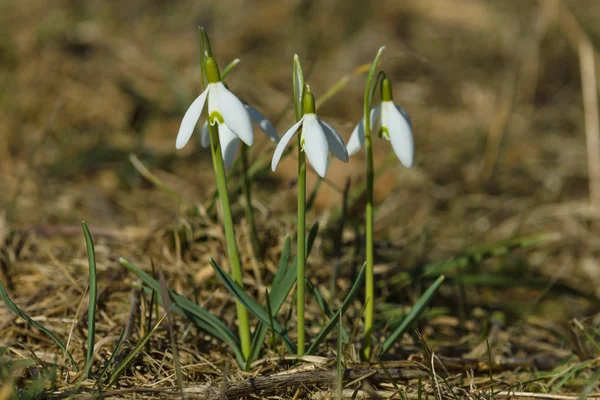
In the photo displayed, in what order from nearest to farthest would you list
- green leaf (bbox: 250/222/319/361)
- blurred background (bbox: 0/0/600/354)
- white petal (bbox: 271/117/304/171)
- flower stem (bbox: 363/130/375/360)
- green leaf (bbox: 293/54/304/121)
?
white petal (bbox: 271/117/304/171) → green leaf (bbox: 293/54/304/121) → flower stem (bbox: 363/130/375/360) → green leaf (bbox: 250/222/319/361) → blurred background (bbox: 0/0/600/354)

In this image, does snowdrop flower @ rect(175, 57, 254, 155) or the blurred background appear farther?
the blurred background

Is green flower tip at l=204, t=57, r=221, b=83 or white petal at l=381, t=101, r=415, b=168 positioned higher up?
green flower tip at l=204, t=57, r=221, b=83

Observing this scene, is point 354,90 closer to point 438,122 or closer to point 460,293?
point 438,122

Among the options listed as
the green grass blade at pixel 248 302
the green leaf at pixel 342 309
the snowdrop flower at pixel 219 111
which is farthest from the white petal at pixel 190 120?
the green leaf at pixel 342 309

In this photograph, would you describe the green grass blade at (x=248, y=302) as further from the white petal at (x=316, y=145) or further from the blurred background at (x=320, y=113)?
the blurred background at (x=320, y=113)

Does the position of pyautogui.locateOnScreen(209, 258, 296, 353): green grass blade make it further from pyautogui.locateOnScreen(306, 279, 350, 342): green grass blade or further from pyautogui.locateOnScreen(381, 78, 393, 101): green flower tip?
pyautogui.locateOnScreen(381, 78, 393, 101): green flower tip

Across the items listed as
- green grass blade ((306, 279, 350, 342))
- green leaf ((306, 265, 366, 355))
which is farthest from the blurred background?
green leaf ((306, 265, 366, 355))

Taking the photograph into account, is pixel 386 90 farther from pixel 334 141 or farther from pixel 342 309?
pixel 342 309
